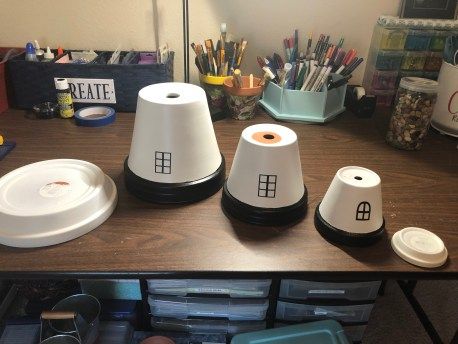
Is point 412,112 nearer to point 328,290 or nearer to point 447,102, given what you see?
point 447,102

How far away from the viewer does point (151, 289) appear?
2.84 feet

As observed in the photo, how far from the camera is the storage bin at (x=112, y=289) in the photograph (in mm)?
992

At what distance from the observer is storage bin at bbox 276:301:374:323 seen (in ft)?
2.96

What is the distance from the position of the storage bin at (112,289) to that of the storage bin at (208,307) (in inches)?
4.0

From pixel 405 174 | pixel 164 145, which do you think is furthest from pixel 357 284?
pixel 164 145

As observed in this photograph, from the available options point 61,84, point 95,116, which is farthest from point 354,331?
point 61,84

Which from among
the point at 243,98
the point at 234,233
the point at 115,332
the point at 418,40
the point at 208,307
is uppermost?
the point at 418,40

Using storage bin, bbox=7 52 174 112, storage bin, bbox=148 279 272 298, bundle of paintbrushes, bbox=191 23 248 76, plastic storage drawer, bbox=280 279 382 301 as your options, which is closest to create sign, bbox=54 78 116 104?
storage bin, bbox=7 52 174 112

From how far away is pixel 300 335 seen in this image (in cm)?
88

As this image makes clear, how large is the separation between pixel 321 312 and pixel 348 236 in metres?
0.40

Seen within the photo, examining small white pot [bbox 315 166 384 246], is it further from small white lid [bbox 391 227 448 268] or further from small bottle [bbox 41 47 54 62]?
small bottle [bbox 41 47 54 62]

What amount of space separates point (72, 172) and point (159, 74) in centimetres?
39

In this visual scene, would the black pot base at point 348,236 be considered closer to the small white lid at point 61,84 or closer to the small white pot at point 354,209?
the small white pot at point 354,209

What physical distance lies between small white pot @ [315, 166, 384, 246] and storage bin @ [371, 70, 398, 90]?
1.95 feet
